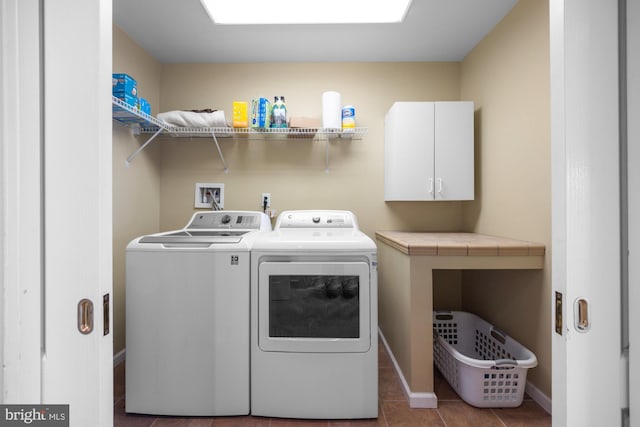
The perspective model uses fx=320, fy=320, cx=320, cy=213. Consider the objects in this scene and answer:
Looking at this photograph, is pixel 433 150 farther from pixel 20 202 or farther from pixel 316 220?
pixel 20 202

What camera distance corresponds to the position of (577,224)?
0.63m

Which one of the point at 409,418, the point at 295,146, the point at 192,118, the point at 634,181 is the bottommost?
the point at 409,418

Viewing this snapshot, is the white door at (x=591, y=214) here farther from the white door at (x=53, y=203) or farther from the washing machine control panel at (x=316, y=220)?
the washing machine control panel at (x=316, y=220)

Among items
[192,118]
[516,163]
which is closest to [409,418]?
[516,163]

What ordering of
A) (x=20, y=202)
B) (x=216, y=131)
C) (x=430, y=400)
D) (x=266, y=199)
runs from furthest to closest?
(x=266, y=199) → (x=216, y=131) → (x=430, y=400) → (x=20, y=202)

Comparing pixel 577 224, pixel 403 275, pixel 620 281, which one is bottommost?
pixel 403 275

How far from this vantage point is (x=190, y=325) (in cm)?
170

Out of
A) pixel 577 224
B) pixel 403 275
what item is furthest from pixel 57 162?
pixel 403 275

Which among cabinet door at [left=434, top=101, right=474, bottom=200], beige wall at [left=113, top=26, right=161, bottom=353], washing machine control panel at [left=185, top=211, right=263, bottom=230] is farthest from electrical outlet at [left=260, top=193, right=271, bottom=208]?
cabinet door at [left=434, top=101, right=474, bottom=200]

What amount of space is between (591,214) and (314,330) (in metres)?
1.36

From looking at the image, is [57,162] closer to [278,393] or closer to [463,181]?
[278,393]

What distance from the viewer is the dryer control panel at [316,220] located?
2385 mm

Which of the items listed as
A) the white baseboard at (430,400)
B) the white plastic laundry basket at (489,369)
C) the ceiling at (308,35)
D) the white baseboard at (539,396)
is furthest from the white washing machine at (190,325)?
the white baseboard at (539,396)

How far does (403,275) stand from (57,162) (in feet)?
5.76
